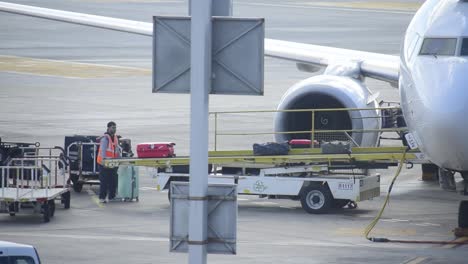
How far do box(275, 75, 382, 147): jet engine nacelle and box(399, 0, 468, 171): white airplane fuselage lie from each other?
486cm

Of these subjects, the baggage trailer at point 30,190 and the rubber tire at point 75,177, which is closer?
the baggage trailer at point 30,190

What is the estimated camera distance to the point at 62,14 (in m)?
38.9

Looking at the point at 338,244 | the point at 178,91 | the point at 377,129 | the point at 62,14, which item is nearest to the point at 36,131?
the point at 62,14

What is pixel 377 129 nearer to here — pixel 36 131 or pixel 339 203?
pixel 339 203

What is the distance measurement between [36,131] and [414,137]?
1859cm


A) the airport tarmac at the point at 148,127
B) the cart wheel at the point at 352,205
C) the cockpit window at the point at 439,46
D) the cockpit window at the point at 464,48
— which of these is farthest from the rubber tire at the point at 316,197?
the cockpit window at the point at 464,48

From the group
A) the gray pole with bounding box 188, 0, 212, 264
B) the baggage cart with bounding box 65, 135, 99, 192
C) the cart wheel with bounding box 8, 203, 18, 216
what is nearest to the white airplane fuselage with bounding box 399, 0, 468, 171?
the cart wheel with bounding box 8, 203, 18, 216

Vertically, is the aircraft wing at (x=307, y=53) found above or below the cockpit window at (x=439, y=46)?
above

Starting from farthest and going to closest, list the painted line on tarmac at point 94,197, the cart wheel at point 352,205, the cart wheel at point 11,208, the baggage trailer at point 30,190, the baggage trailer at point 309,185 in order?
the painted line on tarmac at point 94,197 → the cart wheel at point 352,205 → the baggage trailer at point 309,185 → the cart wheel at point 11,208 → the baggage trailer at point 30,190

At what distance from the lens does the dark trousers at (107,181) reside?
28656 millimetres

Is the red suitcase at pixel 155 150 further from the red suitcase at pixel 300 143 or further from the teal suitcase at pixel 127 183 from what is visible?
the red suitcase at pixel 300 143

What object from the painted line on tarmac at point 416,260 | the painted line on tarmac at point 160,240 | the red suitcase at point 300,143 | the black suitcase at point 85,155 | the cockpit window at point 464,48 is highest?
the cockpit window at point 464,48

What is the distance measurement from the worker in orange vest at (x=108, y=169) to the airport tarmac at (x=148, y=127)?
0.45 meters

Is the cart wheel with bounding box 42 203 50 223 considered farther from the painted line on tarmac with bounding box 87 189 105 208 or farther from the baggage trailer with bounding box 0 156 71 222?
the painted line on tarmac with bounding box 87 189 105 208
